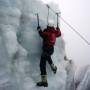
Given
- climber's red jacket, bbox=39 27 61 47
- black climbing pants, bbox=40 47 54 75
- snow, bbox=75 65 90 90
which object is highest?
climber's red jacket, bbox=39 27 61 47

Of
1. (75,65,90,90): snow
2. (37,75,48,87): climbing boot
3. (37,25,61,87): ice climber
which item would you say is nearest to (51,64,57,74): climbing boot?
(37,25,61,87): ice climber

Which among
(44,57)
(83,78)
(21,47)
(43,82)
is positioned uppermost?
(21,47)

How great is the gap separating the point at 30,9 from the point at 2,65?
1.92ft

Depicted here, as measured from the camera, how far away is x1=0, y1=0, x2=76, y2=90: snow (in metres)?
1.92

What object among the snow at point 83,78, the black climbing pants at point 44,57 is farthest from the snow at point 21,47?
the snow at point 83,78

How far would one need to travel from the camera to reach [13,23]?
2.00m

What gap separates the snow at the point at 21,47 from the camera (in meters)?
1.92

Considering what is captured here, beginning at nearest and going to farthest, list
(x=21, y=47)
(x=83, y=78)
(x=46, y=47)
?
1. (x=21, y=47)
2. (x=46, y=47)
3. (x=83, y=78)

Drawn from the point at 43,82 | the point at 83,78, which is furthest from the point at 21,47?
the point at 83,78

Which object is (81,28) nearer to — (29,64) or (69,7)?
(69,7)

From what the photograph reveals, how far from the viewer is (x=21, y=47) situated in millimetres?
2078

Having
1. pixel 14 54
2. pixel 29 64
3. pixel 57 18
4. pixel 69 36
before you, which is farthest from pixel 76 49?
pixel 14 54

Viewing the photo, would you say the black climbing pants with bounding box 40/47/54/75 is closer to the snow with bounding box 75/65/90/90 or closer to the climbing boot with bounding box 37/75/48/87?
the climbing boot with bounding box 37/75/48/87

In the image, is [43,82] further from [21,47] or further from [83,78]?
[83,78]
